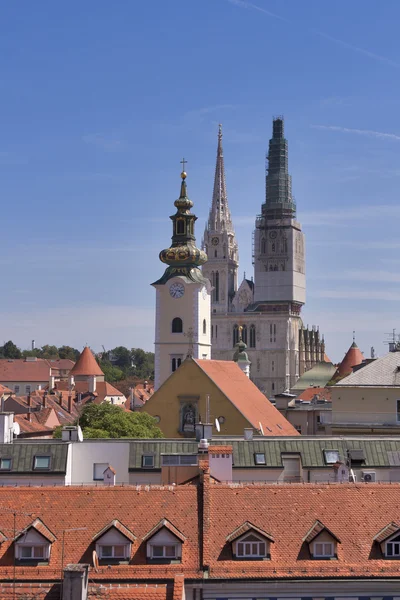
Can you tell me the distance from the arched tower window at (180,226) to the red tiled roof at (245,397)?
2702 centimetres

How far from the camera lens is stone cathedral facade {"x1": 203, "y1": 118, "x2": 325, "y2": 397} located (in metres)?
164

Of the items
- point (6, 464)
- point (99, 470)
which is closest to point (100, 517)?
point (99, 470)

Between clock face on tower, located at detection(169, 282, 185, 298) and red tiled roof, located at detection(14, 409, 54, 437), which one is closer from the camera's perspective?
red tiled roof, located at detection(14, 409, 54, 437)

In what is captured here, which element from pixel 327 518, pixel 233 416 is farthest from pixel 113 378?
pixel 327 518

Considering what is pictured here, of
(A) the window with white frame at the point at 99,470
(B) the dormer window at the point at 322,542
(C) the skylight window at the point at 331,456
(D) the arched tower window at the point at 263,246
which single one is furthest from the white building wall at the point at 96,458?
(D) the arched tower window at the point at 263,246

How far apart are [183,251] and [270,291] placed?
3245 inches

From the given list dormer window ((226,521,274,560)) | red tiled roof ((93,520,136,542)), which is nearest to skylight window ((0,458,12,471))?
red tiled roof ((93,520,136,542))

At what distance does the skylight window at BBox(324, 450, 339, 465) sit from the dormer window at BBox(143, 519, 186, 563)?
13104 mm

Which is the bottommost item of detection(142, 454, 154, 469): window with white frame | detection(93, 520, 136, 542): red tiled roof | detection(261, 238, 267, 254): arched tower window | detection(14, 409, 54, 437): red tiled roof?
detection(93, 520, 136, 542): red tiled roof

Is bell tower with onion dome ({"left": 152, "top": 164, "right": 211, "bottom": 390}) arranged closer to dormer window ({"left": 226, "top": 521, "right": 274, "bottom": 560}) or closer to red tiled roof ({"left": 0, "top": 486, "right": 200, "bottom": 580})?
red tiled roof ({"left": 0, "top": 486, "right": 200, "bottom": 580})

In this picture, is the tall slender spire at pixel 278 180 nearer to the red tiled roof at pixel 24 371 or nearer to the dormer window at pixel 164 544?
the red tiled roof at pixel 24 371

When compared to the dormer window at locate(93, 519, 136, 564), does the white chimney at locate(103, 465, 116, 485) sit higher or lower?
higher

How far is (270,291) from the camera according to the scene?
170 meters

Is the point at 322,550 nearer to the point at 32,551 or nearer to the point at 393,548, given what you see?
the point at 393,548
